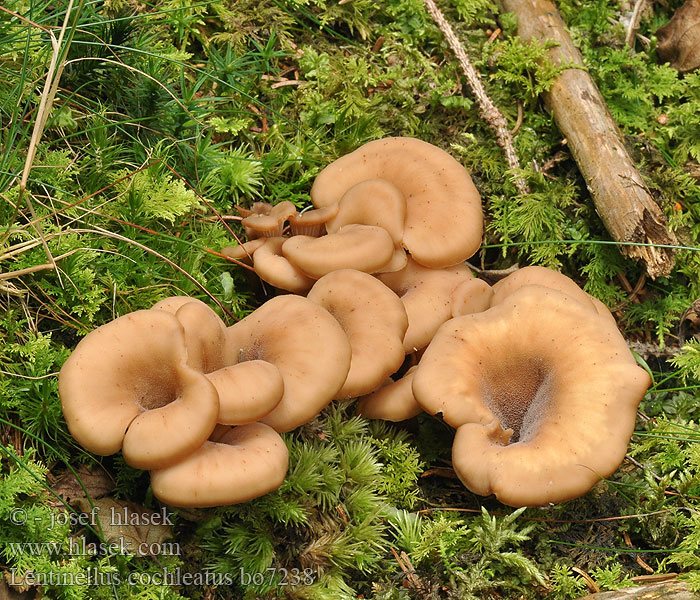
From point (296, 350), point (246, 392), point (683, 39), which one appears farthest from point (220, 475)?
point (683, 39)

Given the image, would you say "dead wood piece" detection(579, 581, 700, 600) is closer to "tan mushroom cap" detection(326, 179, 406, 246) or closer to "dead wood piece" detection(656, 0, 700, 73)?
"tan mushroom cap" detection(326, 179, 406, 246)

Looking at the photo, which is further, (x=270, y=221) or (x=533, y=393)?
(x=270, y=221)

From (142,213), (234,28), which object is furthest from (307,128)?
(142,213)

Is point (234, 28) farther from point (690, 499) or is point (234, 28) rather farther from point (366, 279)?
point (690, 499)

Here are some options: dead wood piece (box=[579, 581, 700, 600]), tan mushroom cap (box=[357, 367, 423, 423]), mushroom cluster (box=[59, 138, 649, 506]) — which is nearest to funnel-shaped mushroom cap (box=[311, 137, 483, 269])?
mushroom cluster (box=[59, 138, 649, 506])

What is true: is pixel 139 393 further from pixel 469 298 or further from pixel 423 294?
pixel 469 298

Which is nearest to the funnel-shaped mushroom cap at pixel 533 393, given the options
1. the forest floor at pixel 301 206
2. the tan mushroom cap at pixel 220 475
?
the forest floor at pixel 301 206
